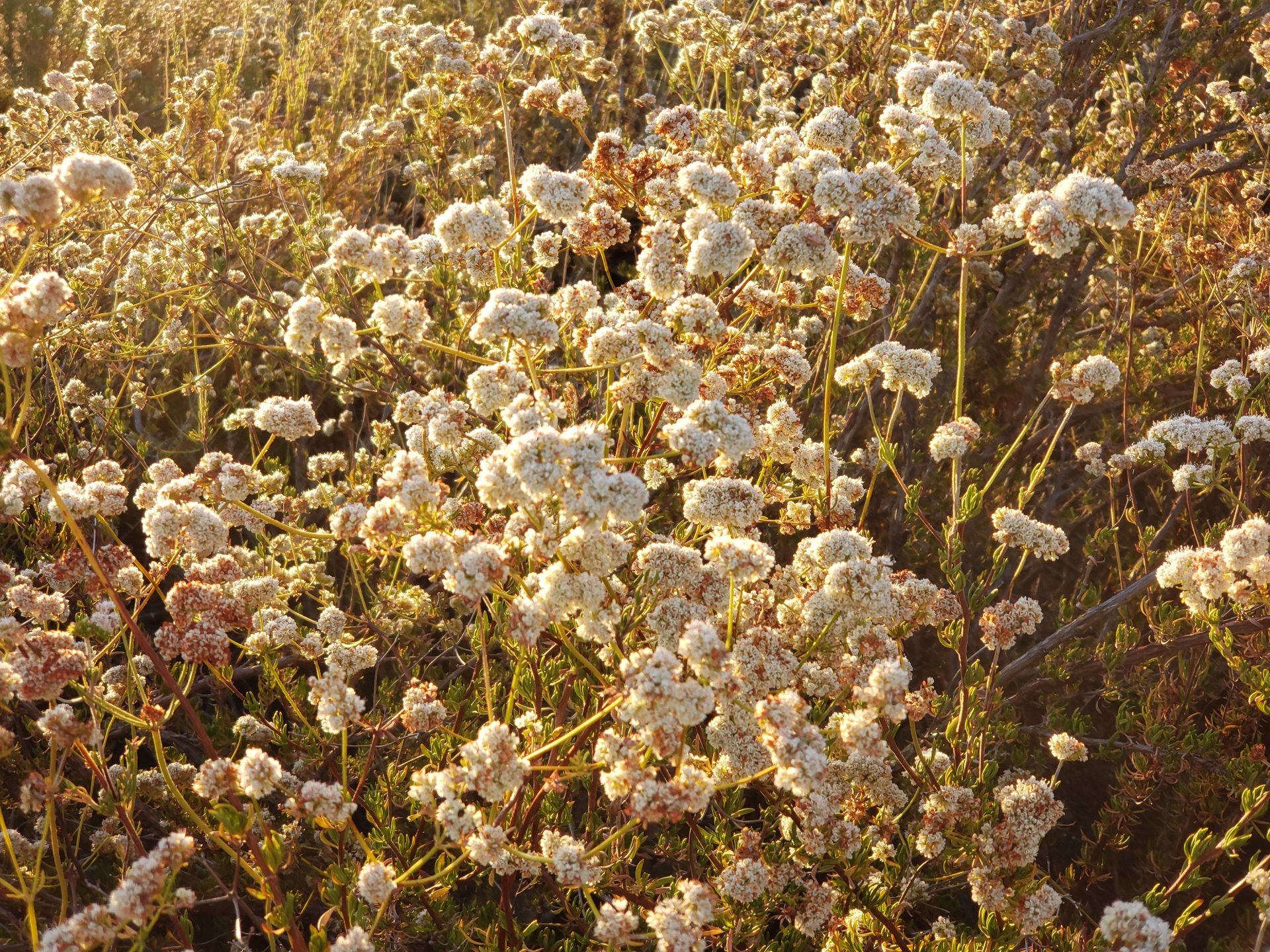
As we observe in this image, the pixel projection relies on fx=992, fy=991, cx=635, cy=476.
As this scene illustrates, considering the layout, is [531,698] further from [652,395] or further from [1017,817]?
[1017,817]

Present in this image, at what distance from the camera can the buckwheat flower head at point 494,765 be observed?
7.44ft

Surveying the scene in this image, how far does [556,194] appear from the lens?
123 inches

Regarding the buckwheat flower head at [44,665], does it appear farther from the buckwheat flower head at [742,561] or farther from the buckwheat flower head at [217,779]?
the buckwheat flower head at [742,561]

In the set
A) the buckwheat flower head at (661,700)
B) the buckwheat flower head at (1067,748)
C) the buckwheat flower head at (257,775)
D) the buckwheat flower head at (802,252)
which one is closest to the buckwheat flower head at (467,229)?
the buckwheat flower head at (802,252)

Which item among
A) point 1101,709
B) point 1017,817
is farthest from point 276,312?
point 1101,709

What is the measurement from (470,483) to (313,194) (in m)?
2.21

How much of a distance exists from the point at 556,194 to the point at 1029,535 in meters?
1.92

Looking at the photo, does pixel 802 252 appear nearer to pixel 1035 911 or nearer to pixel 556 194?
pixel 556 194

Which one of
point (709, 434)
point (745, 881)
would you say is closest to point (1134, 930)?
point (745, 881)

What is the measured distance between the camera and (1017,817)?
2832 millimetres

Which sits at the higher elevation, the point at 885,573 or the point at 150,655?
the point at 150,655

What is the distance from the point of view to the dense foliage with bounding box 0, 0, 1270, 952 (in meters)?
2.42

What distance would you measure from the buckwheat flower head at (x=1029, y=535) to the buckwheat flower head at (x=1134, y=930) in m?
1.20

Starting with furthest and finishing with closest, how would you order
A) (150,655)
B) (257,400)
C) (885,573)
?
(257,400) < (885,573) < (150,655)
